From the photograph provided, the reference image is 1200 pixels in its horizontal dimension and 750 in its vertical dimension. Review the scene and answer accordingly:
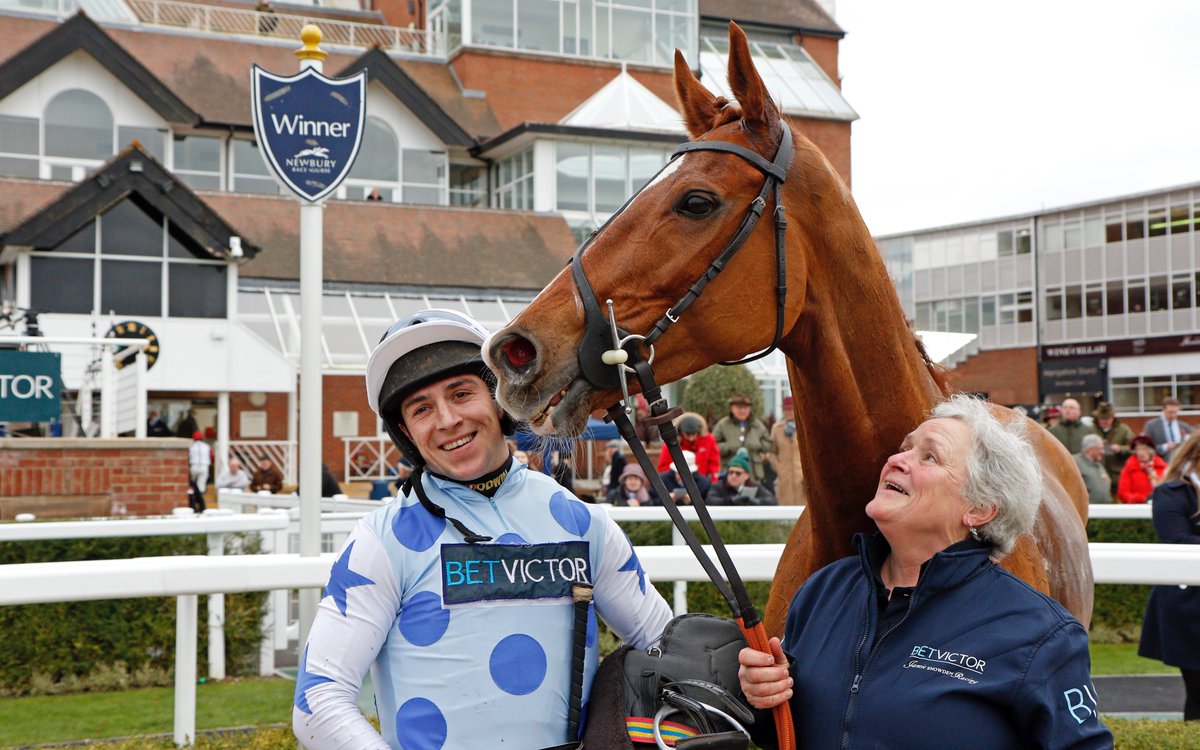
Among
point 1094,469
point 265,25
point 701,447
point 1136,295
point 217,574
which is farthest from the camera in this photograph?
point 1136,295

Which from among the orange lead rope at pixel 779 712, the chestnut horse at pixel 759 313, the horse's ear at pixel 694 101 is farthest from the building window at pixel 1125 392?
the orange lead rope at pixel 779 712

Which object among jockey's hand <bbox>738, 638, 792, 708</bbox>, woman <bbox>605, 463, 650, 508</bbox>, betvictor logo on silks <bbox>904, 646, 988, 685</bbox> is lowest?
woman <bbox>605, 463, 650, 508</bbox>

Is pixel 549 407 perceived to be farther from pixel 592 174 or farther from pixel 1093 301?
pixel 1093 301

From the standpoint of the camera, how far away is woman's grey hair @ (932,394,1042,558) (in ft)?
6.76

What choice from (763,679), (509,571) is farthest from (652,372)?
(763,679)

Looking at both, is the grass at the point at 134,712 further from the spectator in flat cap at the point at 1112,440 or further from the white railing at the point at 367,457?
the white railing at the point at 367,457

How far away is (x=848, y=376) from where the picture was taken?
234 centimetres

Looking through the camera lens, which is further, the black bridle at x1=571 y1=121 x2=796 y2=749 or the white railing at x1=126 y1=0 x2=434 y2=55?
the white railing at x1=126 y1=0 x2=434 y2=55

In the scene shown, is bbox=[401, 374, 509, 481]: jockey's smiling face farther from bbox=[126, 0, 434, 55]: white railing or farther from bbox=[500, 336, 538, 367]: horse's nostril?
bbox=[126, 0, 434, 55]: white railing

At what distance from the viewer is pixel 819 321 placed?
2.33 metres

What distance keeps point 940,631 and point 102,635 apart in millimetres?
5345

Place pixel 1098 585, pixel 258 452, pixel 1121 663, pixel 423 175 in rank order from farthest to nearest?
pixel 423 175 → pixel 258 452 → pixel 1098 585 → pixel 1121 663

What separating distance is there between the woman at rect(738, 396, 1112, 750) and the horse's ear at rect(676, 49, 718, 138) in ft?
2.51

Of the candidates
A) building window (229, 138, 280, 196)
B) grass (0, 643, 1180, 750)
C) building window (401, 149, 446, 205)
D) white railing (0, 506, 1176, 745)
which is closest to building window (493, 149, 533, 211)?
building window (401, 149, 446, 205)
